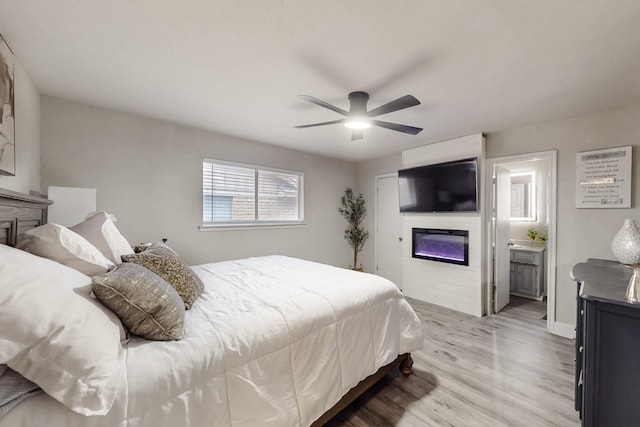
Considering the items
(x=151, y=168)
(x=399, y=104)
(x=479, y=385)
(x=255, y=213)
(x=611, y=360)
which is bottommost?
(x=479, y=385)

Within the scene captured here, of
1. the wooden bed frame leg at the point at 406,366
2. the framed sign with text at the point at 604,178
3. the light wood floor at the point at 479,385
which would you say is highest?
the framed sign with text at the point at 604,178

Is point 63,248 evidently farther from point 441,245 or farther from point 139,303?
point 441,245

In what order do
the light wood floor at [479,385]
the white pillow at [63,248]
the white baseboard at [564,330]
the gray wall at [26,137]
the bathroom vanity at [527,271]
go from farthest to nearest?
the bathroom vanity at [527,271] → the white baseboard at [564,330] → the gray wall at [26,137] → the light wood floor at [479,385] → the white pillow at [63,248]

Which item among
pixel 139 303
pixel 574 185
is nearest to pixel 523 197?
pixel 574 185

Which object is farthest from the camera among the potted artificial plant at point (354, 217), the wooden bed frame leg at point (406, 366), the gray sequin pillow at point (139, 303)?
the potted artificial plant at point (354, 217)

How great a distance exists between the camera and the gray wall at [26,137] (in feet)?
6.09

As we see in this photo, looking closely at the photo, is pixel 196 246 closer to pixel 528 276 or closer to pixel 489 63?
pixel 489 63

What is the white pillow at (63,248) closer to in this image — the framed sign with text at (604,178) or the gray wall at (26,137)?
the gray wall at (26,137)

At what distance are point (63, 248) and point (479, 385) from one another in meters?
2.88

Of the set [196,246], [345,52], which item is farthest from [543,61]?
[196,246]

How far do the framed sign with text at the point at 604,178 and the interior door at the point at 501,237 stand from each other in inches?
33.1

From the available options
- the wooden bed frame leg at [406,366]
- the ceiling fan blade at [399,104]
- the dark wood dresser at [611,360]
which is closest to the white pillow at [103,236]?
the ceiling fan blade at [399,104]

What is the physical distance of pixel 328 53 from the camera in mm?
1745

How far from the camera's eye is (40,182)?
7.98 ft
